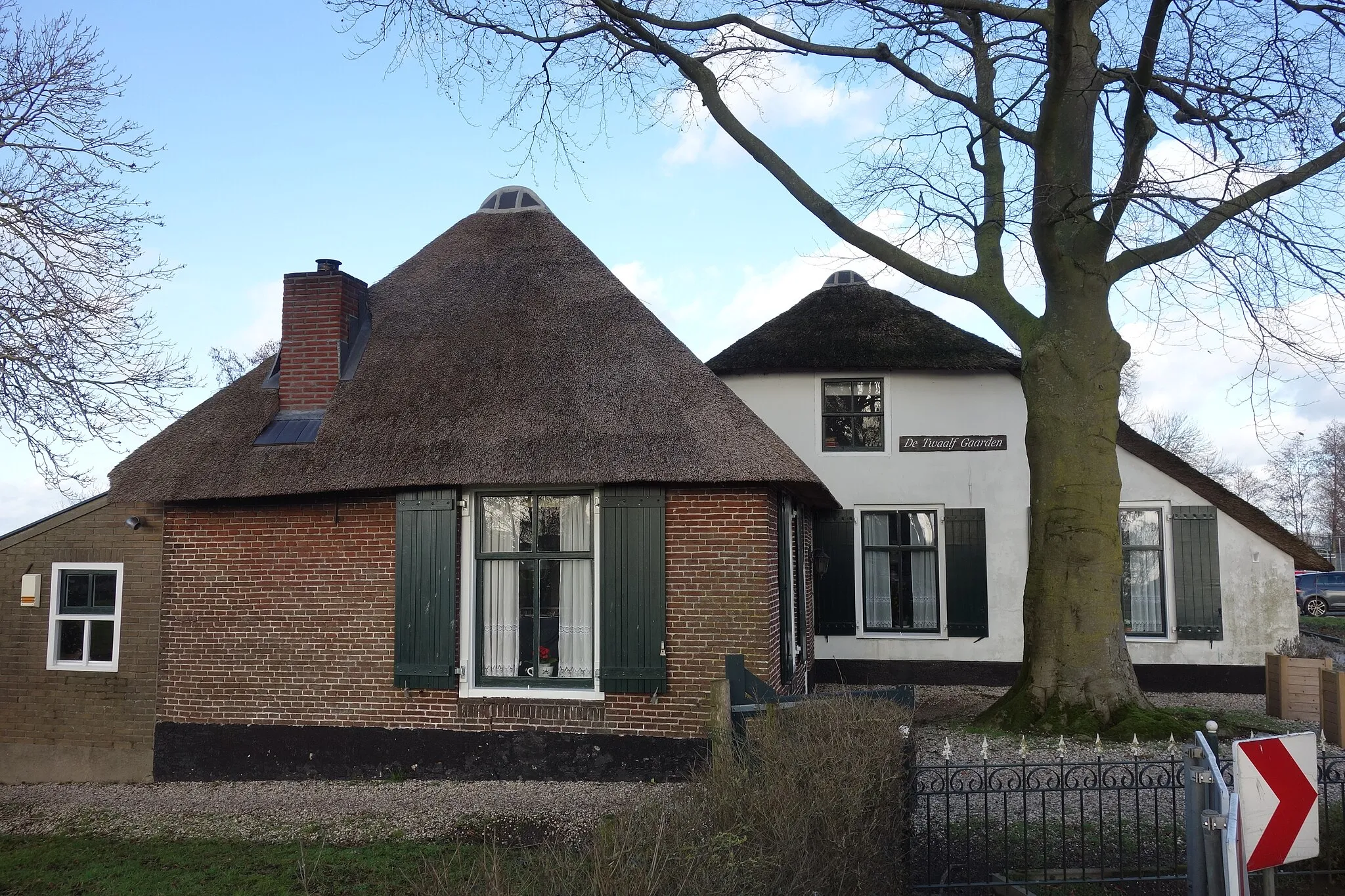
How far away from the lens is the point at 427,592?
29.7ft

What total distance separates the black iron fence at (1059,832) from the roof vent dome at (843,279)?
10.5 metres

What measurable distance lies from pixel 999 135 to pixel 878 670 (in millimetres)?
7521

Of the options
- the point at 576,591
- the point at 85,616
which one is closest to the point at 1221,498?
the point at 576,591

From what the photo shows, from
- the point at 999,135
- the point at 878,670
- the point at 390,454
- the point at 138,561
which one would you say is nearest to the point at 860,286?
the point at 999,135

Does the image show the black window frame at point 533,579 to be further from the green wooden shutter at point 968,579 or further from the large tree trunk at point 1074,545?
the green wooden shutter at point 968,579

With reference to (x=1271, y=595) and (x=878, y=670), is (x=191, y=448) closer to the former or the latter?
(x=878, y=670)

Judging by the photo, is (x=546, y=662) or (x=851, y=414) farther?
(x=851, y=414)

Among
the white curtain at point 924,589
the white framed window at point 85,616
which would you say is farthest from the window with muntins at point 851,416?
the white framed window at point 85,616

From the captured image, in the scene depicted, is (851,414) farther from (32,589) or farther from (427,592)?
Answer: (32,589)

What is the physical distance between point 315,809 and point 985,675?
9.61 m

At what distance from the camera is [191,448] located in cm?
972

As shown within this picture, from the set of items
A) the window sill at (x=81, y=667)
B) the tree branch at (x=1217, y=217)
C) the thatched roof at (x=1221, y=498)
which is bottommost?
the window sill at (x=81, y=667)

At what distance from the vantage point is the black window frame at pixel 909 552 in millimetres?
14555

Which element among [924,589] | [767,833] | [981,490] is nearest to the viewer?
[767,833]
